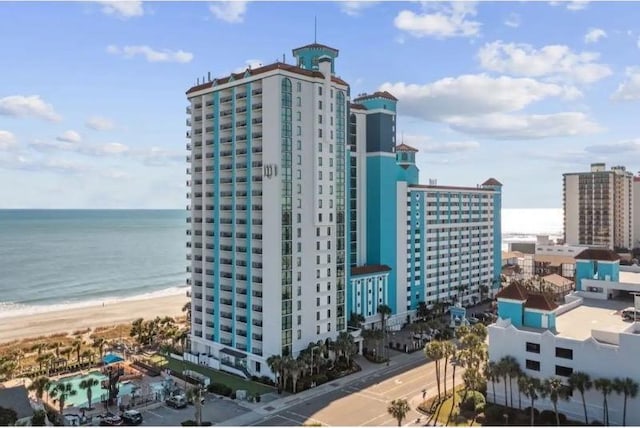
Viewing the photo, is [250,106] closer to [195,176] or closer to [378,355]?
[195,176]

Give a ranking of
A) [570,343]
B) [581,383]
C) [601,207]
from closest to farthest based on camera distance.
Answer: [581,383]
[570,343]
[601,207]

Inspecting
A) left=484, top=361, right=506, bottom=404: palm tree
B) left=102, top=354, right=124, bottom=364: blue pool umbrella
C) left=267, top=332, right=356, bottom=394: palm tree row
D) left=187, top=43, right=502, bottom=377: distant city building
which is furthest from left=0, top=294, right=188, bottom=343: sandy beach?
left=484, top=361, right=506, bottom=404: palm tree

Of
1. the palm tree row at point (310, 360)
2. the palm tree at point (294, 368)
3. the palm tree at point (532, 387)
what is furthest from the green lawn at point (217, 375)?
the palm tree at point (532, 387)

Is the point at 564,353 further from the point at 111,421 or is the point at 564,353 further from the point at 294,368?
the point at 111,421

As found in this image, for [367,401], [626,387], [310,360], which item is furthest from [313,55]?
[626,387]

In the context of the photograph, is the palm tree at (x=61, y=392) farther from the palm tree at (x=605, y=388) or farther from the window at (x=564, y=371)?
the palm tree at (x=605, y=388)

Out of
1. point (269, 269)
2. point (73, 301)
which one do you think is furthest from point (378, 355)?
point (73, 301)
